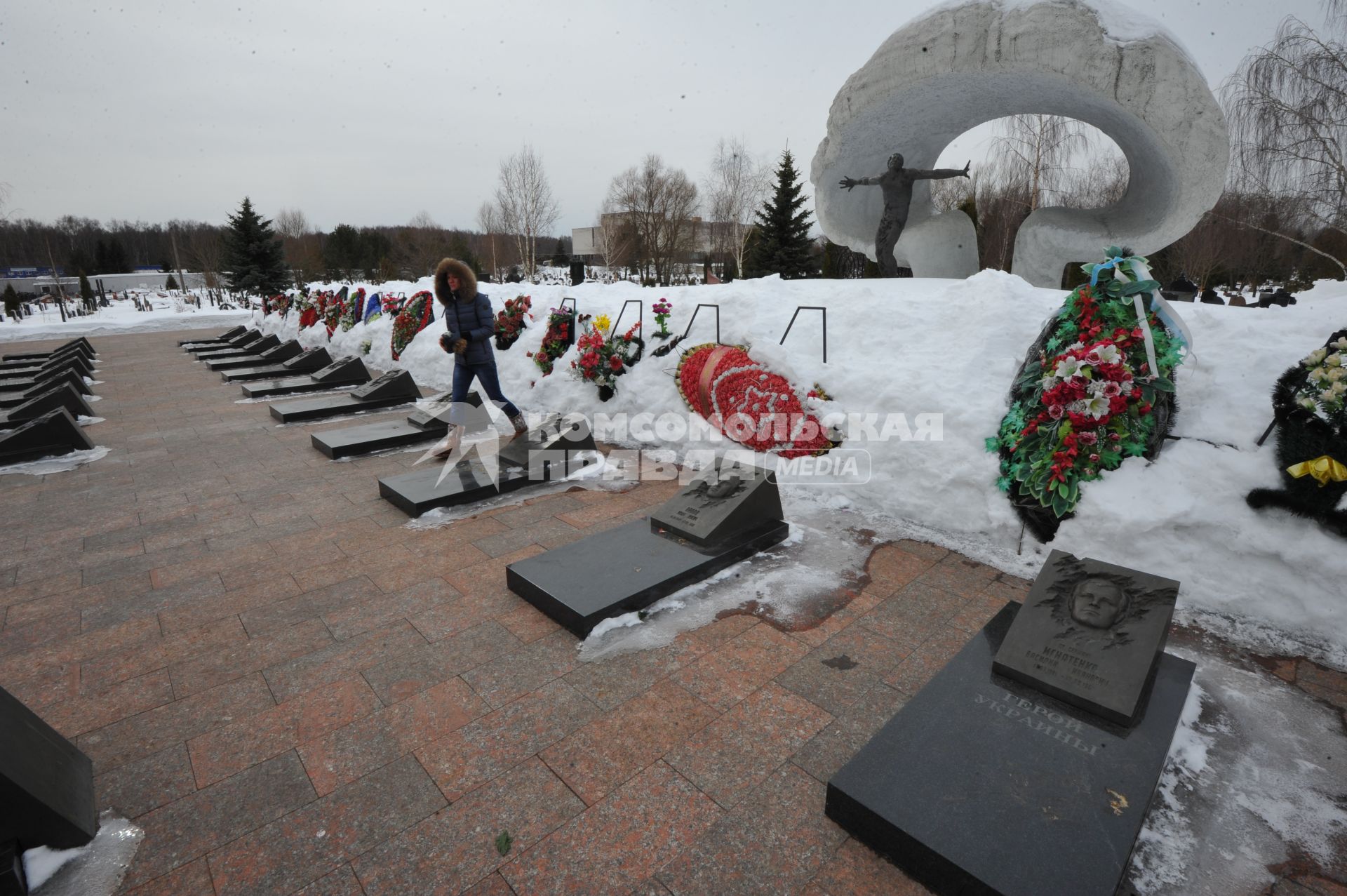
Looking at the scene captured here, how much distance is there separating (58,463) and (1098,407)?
10288 mm

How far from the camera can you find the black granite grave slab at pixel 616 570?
3633mm

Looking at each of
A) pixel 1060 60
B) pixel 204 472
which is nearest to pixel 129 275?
pixel 204 472

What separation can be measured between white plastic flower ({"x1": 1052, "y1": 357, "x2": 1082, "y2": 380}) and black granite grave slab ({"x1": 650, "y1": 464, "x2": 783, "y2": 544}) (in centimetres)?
228

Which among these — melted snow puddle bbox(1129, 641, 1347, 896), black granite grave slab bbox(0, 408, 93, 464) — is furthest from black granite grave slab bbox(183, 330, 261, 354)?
melted snow puddle bbox(1129, 641, 1347, 896)

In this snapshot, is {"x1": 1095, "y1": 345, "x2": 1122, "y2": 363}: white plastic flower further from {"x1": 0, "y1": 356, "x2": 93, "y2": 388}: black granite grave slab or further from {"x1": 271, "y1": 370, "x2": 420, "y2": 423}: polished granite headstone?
{"x1": 0, "y1": 356, "x2": 93, "y2": 388}: black granite grave slab

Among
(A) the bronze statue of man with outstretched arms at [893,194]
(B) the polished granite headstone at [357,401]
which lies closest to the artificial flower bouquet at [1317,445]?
(A) the bronze statue of man with outstretched arms at [893,194]

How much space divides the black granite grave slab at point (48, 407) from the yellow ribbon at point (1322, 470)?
12.2 m

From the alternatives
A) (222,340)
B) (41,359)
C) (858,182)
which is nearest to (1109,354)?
(858,182)

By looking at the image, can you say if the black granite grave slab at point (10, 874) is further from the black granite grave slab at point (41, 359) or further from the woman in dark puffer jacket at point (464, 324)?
the black granite grave slab at point (41, 359)

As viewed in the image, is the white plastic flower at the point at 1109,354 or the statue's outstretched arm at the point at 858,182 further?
the statue's outstretched arm at the point at 858,182

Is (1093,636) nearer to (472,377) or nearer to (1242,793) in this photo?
(1242,793)

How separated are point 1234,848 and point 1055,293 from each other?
5.80 meters

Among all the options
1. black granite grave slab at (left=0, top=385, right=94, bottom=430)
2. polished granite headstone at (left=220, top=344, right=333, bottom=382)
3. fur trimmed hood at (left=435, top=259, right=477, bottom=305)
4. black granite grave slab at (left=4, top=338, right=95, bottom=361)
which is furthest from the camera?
black granite grave slab at (left=4, top=338, right=95, bottom=361)

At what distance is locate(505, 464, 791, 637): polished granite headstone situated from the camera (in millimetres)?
3699
